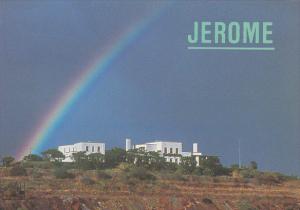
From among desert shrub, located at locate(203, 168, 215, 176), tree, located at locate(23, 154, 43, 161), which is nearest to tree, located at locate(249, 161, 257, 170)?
desert shrub, located at locate(203, 168, 215, 176)

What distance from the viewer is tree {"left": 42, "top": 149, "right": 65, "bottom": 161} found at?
8679 mm

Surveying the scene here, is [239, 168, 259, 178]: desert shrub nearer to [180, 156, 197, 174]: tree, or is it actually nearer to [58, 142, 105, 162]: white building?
[180, 156, 197, 174]: tree

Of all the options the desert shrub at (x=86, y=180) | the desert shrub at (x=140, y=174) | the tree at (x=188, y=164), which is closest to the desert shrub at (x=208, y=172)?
the tree at (x=188, y=164)

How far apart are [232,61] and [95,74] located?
207 centimetres

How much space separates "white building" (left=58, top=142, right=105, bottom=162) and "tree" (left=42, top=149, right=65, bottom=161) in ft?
0.25

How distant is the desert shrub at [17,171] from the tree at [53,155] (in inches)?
15.5

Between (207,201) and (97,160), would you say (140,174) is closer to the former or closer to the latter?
(97,160)

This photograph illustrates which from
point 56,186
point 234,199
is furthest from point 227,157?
point 56,186

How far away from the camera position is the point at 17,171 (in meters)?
8.50

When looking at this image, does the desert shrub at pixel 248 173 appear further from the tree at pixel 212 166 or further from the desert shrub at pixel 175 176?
the desert shrub at pixel 175 176

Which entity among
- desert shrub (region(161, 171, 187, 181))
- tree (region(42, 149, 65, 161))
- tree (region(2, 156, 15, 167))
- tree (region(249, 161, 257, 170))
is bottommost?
desert shrub (region(161, 171, 187, 181))

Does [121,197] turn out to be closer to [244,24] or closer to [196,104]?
[196,104]

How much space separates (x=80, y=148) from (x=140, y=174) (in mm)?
1056

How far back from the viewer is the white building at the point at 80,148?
28.2 feet
